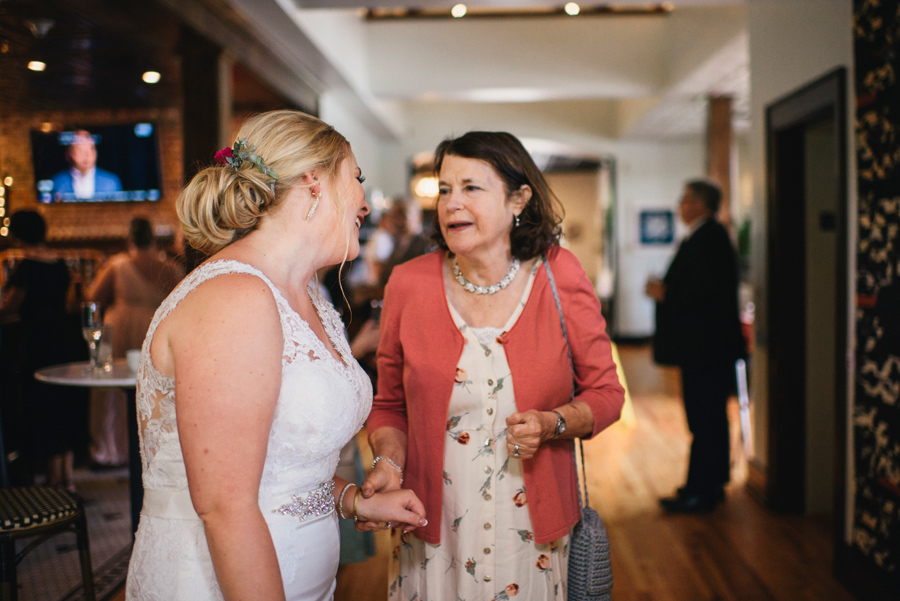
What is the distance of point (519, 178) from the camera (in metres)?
1.78

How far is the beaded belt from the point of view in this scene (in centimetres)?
117

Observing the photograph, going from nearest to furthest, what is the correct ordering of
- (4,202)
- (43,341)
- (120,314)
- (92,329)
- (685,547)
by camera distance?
(92,329), (685,547), (4,202), (43,341), (120,314)

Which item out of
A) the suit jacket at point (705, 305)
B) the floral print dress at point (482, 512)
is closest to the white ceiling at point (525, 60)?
the suit jacket at point (705, 305)

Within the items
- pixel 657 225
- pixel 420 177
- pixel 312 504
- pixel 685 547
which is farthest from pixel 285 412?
pixel 657 225

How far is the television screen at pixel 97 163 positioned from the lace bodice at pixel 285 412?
4268mm

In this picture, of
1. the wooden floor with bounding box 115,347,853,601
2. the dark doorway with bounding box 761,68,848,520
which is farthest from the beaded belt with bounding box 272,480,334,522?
the dark doorway with bounding box 761,68,848,520

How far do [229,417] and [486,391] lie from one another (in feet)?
2.50

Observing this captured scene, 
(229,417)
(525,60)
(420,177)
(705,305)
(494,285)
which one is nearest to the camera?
(229,417)

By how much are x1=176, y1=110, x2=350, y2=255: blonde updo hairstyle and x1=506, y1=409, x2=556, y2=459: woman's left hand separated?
0.60 m

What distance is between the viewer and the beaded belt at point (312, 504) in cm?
117

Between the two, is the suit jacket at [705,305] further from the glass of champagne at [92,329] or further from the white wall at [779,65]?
the glass of champagne at [92,329]

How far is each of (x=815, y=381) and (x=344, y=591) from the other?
289 cm

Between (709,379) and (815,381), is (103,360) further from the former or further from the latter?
(815,381)

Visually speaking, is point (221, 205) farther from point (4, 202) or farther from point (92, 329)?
point (4, 202)
